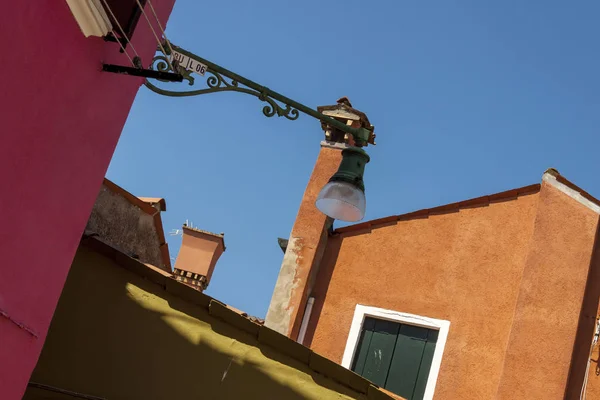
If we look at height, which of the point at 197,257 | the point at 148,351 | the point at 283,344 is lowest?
the point at 148,351

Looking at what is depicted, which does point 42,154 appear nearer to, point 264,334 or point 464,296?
point 264,334

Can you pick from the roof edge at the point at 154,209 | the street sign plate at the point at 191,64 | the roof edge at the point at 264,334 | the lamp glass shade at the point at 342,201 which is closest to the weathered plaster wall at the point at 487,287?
the roof edge at the point at 154,209

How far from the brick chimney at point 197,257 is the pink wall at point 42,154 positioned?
9913 mm

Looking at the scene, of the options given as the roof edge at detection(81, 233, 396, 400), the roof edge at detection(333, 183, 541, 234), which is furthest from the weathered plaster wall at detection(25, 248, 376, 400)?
the roof edge at detection(333, 183, 541, 234)

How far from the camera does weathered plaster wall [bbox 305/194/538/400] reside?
10.5 meters

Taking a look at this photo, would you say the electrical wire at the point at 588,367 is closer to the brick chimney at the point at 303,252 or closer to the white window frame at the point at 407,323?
the white window frame at the point at 407,323

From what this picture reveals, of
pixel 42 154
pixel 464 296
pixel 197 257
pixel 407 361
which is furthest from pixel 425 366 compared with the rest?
pixel 42 154

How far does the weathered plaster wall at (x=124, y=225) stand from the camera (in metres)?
10.6

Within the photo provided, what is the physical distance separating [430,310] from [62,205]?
304 inches

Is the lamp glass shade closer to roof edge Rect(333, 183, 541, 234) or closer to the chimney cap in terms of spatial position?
the chimney cap

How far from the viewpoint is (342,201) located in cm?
521

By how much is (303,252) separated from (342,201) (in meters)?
7.17

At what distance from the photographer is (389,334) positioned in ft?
36.6

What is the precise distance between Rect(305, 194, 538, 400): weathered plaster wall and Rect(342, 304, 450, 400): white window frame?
84 mm
